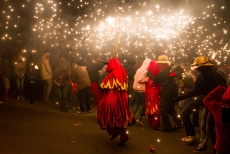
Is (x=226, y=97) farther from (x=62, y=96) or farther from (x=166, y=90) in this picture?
(x=62, y=96)

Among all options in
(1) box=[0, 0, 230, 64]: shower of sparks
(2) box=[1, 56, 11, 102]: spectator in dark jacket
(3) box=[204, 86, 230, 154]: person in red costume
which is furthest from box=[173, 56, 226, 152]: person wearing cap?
(2) box=[1, 56, 11, 102]: spectator in dark jacket

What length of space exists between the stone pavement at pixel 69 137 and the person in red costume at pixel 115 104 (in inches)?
20.5

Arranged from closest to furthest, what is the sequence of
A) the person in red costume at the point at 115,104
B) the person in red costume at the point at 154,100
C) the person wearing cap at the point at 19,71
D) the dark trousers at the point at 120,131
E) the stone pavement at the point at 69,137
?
1. the stone pavement at the point at 69,137
2. the person in red costume at the point at 115,104
3. the dark trousers at the point at 120,131
4. the person in red costume at the point at 154,100
5. the person wearing cap at the point at 19,71

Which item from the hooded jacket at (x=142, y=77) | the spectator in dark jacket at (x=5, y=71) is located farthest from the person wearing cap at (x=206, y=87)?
the spectator in dark jacket at (x=5, y=71)

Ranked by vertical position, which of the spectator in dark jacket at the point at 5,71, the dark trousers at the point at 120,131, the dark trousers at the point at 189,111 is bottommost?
the dark trousers at the point at 120,131

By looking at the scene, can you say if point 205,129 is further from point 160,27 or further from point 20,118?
point 160,27

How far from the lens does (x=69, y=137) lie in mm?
7289

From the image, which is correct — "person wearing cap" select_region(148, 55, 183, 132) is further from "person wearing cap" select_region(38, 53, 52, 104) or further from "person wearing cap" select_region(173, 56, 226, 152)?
"person wearing cap" select_region(38, 53, 52, 104)

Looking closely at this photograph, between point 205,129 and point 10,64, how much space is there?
9.00 m

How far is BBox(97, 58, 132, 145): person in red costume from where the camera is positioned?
21.5ft

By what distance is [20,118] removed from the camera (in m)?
9.18

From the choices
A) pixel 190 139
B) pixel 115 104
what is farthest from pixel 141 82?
pixel 115 104

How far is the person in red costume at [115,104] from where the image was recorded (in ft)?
21.5

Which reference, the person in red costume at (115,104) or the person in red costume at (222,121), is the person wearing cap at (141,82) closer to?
the person in red costume at (115,104)
